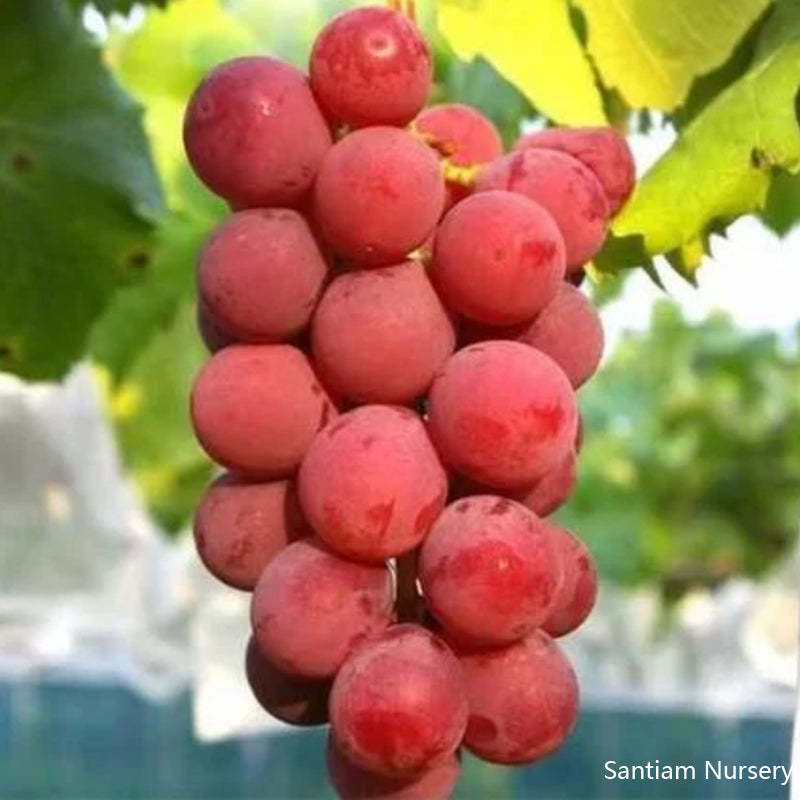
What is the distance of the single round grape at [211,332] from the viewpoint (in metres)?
0.73

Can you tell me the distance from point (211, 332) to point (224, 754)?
3057 mm

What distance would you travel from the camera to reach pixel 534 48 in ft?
2.86

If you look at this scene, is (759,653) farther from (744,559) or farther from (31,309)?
(31,309)

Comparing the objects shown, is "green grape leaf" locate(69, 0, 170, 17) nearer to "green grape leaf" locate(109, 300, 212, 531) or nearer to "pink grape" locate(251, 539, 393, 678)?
"pink grape" locate(251, 539, 393, 678)

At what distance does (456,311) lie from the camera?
70 centimetres

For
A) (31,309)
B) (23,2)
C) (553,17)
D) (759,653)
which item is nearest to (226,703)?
(31,309)

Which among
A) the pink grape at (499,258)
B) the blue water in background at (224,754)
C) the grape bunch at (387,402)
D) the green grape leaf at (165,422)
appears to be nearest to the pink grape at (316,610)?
the grape bunch at (387,402)

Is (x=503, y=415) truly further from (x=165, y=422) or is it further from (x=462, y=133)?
(x=165, y=422)

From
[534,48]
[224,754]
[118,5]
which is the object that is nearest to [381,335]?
[534,48]

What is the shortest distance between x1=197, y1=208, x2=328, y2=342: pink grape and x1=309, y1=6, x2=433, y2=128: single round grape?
1.9 inches

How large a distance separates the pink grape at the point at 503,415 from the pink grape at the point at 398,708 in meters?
0.07

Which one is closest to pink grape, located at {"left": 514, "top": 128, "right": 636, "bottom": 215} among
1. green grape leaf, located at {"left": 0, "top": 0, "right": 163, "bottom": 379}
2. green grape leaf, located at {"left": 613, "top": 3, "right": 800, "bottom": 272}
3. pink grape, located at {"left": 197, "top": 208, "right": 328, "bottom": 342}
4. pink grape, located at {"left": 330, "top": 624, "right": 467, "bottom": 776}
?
green grape leaf, located at {"left": 613, "top": 3, "right": 800, "bottom": 272}

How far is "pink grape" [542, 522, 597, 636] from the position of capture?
0.72m

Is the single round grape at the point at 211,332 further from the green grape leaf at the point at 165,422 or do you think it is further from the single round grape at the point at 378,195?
the green grape leaf at the point at 165,422
